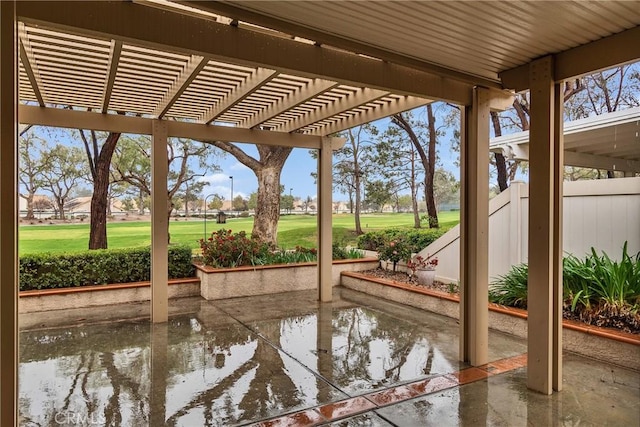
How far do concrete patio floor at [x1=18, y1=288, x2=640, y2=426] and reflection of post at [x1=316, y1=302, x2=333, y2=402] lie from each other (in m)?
0.02

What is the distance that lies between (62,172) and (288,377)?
961cm

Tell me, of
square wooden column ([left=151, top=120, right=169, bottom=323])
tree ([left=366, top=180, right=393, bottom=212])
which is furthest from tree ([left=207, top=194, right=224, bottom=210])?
square wooden column ([left=151, top=120, right=169, bottom=323])

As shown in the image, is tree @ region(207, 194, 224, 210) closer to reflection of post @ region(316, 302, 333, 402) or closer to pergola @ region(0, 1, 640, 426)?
reflection of post @ region(316, 302, 333, 402)

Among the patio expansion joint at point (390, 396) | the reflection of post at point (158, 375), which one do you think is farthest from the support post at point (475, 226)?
the reflection of post at point (158, 375)

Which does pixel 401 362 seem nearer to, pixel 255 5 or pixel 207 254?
pixel 255 5

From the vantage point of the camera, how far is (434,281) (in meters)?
7.33

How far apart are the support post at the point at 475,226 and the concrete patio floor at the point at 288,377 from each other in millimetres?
283

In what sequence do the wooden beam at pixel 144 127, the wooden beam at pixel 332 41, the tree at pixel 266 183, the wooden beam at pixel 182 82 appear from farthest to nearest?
the tree at pixel 266 183, the wooden beam at pixel 144 127, the wooden beam at pixel 182 82, the wooden beam at pixel 332 41

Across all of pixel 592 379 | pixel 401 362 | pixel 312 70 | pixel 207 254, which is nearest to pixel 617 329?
pixel 592 379

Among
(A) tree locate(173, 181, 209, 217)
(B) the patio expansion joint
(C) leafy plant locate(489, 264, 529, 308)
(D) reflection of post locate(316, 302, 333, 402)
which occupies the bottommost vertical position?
(D) reflection of post locate(316, 302, 333, 402)

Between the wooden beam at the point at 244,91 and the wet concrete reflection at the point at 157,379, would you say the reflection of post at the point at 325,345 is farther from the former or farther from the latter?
the wooden beam at the point at 244,91

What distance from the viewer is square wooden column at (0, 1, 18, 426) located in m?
1.94

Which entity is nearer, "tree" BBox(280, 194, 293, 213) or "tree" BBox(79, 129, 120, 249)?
"tree" BBox(79, 129, 120, 249)

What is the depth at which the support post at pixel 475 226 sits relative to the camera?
3957mm
